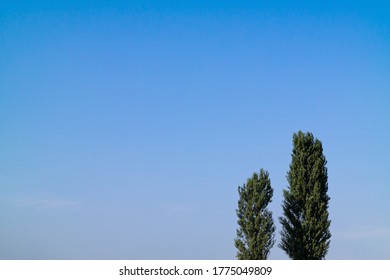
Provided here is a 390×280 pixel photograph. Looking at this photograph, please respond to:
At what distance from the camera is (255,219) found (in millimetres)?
25203

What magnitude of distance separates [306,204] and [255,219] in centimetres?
266

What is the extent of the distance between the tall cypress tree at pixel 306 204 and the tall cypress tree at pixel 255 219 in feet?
2.66

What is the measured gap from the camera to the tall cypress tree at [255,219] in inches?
974

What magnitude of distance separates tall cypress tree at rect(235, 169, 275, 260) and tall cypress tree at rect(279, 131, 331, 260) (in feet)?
2.66

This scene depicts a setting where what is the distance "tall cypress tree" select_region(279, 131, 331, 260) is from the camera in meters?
24.5

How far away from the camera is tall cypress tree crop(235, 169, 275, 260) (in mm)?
24734

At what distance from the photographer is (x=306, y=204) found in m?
24.9

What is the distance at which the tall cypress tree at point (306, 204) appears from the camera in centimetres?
2453
